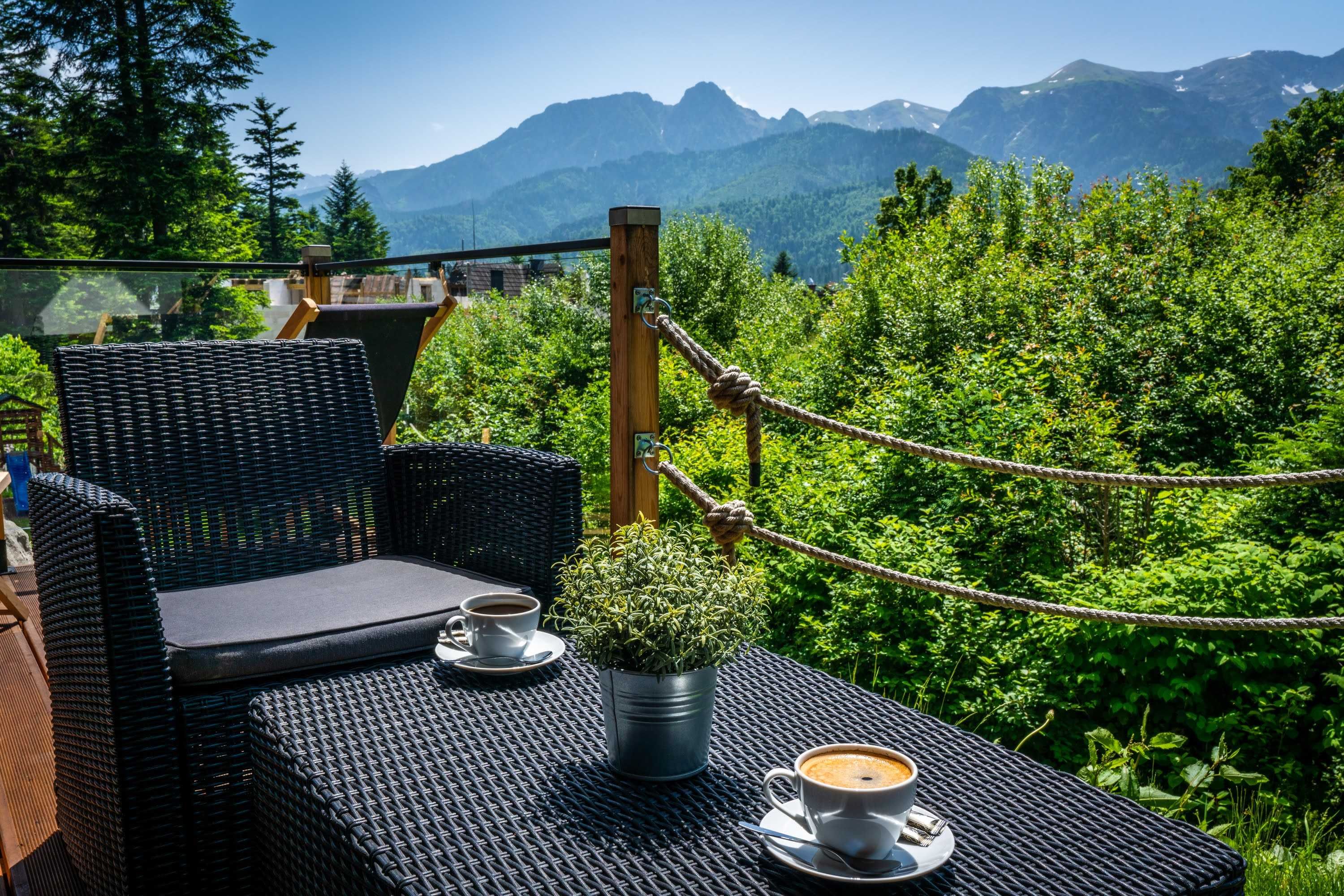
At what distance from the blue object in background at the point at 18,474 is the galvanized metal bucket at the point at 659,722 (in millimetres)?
4249

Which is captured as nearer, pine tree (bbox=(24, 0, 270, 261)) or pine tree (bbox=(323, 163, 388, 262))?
pine tree (bbox=(24, 0, 270, 261))

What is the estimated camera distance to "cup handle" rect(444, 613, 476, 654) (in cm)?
139

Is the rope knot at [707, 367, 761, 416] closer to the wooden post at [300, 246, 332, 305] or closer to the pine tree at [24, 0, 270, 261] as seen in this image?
the wooden post at [300, 246, 332, 305]

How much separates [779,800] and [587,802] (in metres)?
0.20

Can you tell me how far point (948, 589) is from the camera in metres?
1.81

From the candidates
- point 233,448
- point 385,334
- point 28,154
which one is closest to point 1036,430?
point 385,334

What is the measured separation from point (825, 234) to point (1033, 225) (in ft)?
414

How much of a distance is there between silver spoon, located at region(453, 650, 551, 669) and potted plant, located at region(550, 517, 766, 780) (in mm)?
300

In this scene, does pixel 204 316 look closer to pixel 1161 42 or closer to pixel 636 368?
pixel 636 368

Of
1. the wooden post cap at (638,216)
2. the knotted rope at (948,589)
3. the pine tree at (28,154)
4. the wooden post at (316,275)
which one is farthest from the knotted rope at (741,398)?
the pine tree at (28,154)

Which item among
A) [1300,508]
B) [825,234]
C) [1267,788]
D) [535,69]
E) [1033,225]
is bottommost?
[1267,788]

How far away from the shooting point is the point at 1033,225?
1012cm

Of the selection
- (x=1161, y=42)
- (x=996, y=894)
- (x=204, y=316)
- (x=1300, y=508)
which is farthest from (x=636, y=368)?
(x=1161, y=42)

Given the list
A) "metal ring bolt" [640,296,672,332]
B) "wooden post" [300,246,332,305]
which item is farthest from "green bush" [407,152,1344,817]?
"wooden post" [300,246,332,305]
